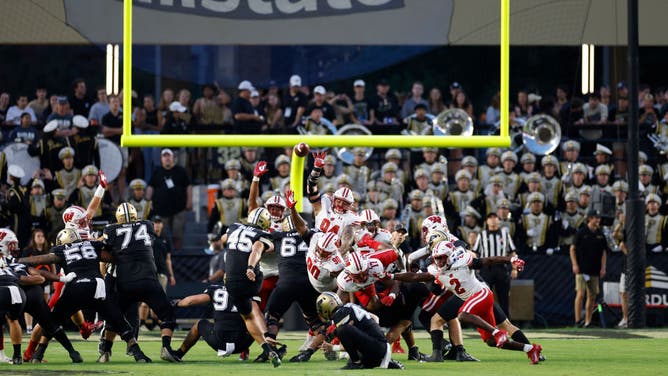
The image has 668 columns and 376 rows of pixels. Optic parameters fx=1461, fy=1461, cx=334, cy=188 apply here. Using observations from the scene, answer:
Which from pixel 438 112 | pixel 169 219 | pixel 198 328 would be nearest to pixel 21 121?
pixel 169 219

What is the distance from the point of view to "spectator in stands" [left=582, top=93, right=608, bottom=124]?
22.6 m

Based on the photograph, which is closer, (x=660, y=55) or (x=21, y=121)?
(x=21, y=121)

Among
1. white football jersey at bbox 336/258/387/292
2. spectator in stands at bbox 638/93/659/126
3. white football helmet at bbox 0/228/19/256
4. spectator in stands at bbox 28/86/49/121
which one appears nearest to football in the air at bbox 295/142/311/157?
white football jersey at bbox 336/258/387/292

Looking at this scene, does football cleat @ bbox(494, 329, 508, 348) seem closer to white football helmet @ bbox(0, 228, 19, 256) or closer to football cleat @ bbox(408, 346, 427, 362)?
Answer: football cleat @ bbox(408, 346, 427, 362)

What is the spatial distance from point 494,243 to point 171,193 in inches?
186

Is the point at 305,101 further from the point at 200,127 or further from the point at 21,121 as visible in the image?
the point at 21,121

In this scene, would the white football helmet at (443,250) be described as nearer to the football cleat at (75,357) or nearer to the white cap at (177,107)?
the football cleat at (75,357)

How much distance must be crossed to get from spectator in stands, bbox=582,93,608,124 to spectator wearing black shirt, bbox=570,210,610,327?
2.84 metres

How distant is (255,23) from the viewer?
15.2m

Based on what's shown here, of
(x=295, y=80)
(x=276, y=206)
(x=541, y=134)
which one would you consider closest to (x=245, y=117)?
(x=295, y=80)

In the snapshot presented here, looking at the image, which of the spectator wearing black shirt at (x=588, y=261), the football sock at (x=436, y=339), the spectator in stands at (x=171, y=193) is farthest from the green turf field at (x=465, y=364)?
the spectator in stands at (x=171, y=193)

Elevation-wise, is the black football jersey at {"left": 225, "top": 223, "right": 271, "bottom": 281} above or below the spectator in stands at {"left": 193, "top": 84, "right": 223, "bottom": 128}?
below

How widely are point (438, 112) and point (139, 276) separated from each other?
8.71 m

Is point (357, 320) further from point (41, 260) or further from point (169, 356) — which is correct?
point (41, 260)
